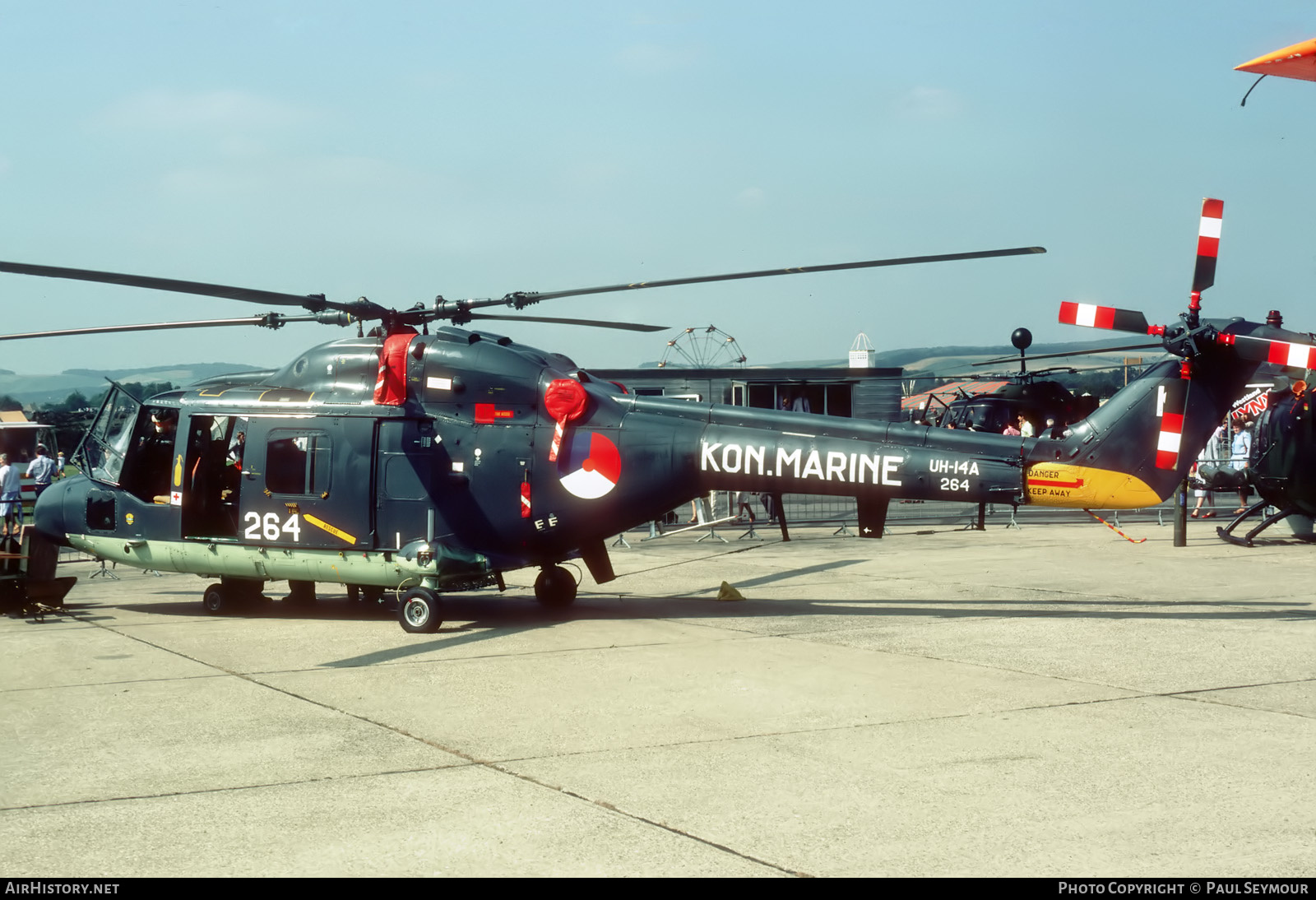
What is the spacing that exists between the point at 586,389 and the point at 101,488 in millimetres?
5834

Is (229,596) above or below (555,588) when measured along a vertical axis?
below

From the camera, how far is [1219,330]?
33.1ft

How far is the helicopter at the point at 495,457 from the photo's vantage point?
33.8ft

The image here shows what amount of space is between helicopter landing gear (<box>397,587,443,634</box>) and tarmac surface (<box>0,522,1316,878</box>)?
0.20 metres

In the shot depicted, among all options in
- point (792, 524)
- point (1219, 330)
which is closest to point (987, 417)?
point (792, 524)

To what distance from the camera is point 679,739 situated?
6648 millimetres

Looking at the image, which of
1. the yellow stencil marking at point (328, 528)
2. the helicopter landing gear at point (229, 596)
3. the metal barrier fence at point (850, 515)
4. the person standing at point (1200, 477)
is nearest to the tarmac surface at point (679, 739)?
the helicopter landing gear at point (229, 596)

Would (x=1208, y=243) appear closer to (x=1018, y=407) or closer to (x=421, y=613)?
(x=421, y=613)

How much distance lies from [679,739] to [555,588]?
584cm

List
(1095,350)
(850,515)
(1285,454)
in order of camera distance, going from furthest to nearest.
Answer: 1. (850,515)
2. (1095,350)
3. (1285,454)

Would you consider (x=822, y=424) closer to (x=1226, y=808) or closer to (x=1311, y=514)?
(x=1226, y=808)

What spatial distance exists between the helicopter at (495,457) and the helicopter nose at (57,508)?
33cm
